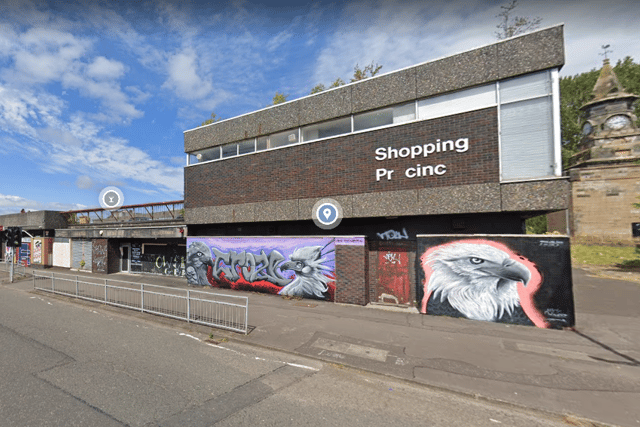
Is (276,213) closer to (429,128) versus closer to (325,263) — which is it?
(325,263)

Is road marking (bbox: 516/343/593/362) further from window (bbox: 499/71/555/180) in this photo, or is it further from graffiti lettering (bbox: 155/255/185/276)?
graffiti lettering (bbox: 155/255/185/276)

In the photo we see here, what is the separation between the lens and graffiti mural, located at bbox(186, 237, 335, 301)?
10.8 m

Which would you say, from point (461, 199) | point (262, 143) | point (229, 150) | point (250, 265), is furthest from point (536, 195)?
point (229, 150)

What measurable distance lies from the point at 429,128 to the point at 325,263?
5.86 m

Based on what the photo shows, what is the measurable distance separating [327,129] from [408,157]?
138 inches

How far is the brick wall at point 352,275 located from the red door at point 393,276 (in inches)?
20.3

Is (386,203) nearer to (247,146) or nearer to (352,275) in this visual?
(352,275)

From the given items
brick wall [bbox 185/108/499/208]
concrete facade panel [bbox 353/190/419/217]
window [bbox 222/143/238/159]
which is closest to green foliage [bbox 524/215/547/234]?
brick wall [bbox 185/108/499/208]

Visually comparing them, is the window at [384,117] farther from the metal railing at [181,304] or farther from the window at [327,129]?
the metal railing at [181,304]

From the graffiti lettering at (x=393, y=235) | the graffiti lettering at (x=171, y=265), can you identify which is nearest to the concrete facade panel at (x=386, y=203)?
the graffiti lettering at (x=393, y=235)

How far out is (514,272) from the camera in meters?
7.97

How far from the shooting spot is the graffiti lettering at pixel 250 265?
11.8m

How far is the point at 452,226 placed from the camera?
9.43 meters

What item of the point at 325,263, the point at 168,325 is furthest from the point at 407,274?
the point at 168,325
